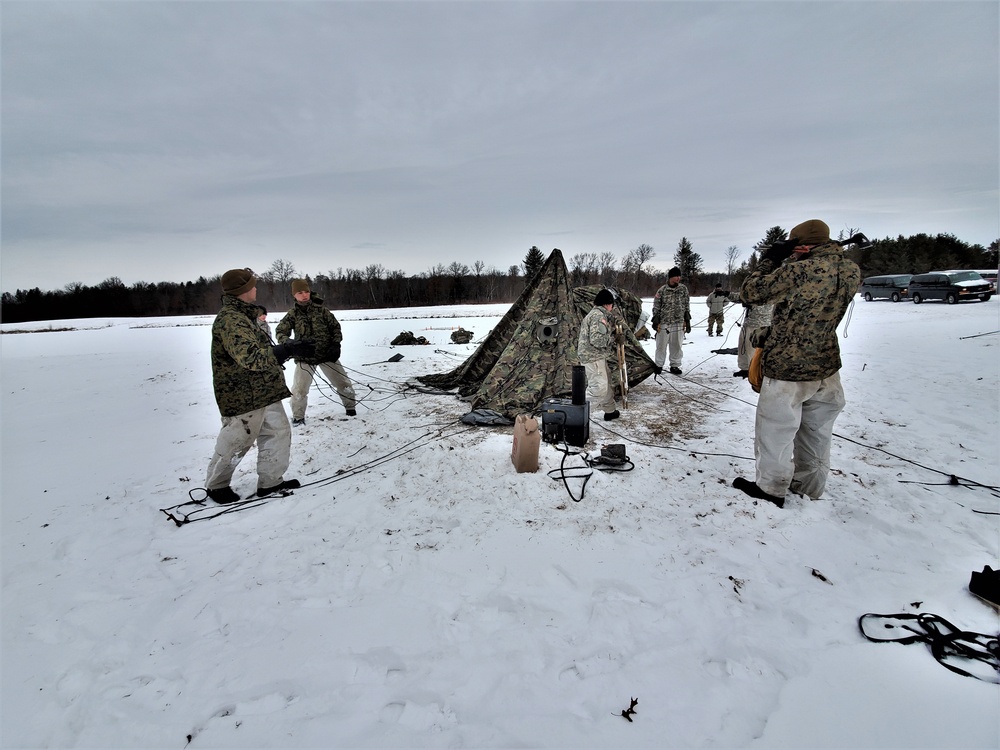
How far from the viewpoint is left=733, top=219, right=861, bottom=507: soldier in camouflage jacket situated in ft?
11.1

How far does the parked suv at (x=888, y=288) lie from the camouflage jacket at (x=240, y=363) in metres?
28.2

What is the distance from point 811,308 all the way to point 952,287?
23179 millimetres

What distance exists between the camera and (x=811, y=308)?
3398 mm

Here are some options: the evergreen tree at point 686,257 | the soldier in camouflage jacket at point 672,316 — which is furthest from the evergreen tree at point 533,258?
the soldier in camouflage jacket at point 672,316

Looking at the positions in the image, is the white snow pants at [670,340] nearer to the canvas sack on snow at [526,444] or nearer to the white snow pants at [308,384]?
the canvas sack on snow at [526,444]

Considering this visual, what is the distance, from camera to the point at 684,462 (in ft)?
15.4

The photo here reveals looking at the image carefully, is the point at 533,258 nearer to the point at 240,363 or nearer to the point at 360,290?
the point at 360,290

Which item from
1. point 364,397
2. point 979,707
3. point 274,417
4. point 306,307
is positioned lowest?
point 979,707

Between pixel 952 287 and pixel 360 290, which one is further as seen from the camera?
pixel 360 290

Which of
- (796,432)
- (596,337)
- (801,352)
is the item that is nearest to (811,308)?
(801,352)

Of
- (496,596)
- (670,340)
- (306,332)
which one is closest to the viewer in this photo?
(496,596)

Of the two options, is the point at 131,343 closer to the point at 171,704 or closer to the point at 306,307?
the point at 306,307

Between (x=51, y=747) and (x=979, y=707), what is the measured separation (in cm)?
438

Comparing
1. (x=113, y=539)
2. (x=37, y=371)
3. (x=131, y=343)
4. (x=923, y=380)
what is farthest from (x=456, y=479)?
(x=131, y=343)
